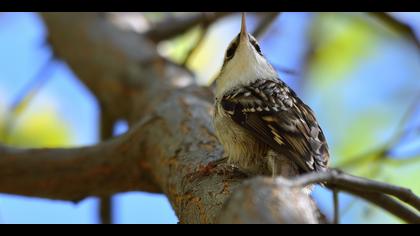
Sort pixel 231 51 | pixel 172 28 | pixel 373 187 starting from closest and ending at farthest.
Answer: pixel 373 187
pixel 231 51
pixel 172 28

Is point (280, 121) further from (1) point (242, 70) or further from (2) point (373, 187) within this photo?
(2) point (373, 187)

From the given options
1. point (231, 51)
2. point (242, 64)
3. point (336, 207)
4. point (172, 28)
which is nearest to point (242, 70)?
point (242, 64)

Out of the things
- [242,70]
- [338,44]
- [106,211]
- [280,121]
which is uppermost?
[338,44]

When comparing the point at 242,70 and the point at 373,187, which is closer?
the point at 373,187

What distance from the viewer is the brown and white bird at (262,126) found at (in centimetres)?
355

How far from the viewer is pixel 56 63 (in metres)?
6.89

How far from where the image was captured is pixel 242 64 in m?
4.80

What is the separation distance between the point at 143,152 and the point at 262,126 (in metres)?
1.11

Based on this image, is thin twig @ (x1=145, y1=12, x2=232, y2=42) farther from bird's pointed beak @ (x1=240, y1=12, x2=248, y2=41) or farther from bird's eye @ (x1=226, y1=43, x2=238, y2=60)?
bird's pointed beak @ (x1=240, y1=12, x2=248, y2=41)

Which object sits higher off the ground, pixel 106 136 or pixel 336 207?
pixel 106 136

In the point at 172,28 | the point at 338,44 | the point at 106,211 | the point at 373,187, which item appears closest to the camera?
the point at 373,187

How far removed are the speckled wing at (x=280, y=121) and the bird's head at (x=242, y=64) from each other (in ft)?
0.62

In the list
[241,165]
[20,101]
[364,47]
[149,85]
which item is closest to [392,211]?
[241,165]
